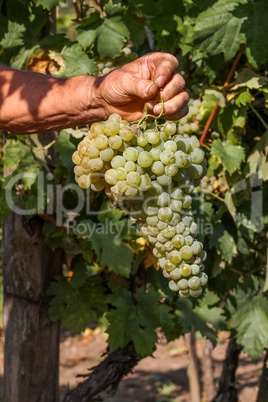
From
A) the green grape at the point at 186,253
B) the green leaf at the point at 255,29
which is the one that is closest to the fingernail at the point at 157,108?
the green grape at the point at 186,253

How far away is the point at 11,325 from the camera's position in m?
3.28

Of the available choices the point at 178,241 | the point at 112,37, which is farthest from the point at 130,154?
the point at 112,37

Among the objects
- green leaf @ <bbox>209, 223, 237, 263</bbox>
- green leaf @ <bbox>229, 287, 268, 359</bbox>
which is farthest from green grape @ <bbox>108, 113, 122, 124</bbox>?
green leaf @ <bbox>229, 287, 268, 359</bbox>

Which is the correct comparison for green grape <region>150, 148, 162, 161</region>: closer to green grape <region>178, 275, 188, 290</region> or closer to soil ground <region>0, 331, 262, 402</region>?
green grape <region>178, 275, 188, 290</region>

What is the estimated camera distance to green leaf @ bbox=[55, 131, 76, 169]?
9.59 feet

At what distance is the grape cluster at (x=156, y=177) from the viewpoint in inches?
66.8

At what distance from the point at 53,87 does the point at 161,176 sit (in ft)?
1.26

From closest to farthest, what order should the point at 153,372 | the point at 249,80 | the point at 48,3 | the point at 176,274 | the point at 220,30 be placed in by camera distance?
the point at 176,274 → the point at 48,3 → the point at 220,30 → the point at 249,80 → the point at 153,372

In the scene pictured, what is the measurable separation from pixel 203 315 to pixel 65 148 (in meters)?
0.92

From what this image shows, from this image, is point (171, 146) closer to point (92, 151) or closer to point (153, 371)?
point (92, 151)

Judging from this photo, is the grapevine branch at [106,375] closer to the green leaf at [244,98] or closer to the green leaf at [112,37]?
the green leaf at [244,98]

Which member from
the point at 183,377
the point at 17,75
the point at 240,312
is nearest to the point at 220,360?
the point at 183,377

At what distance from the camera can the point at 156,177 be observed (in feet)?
5.74

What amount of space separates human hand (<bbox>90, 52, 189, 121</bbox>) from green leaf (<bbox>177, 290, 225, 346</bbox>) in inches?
62.4
